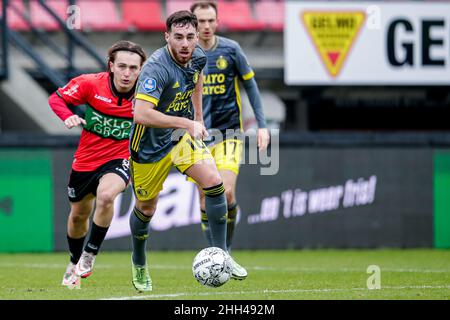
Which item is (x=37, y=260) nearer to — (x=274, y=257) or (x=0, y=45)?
(x=274, y=257)

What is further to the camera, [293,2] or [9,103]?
[293,2]

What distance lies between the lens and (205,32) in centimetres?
955

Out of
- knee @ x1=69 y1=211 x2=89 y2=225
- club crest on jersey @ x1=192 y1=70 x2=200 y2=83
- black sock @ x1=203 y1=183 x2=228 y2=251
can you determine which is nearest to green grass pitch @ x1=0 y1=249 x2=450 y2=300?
black sock @ x1=203 y1=183 x2=228 y2=251

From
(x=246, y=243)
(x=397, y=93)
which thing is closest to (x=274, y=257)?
(x=246, y=243)

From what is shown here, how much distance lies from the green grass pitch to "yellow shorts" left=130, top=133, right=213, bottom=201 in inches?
32.0

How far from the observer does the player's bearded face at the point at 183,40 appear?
301 inches

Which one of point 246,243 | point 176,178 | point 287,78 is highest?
point 287,78

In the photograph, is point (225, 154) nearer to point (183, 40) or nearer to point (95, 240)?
point (95, 240)

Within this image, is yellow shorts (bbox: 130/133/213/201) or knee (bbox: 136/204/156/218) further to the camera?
knee (bbox: 136/204/156/218)

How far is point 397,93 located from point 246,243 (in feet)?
28.2

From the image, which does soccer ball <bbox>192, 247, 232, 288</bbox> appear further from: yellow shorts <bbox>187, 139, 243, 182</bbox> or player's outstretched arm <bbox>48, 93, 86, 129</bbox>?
yellow shorts <bbox>187, 139, 243, 182</bbox>

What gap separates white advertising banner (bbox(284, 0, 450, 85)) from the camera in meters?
18.0

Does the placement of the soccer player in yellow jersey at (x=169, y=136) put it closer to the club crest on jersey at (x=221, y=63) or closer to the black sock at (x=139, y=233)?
the black sock at (x=139, y=233)

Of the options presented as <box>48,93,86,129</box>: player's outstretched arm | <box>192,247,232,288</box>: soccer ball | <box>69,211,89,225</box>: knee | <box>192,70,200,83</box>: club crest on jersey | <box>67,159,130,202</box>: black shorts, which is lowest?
<box>192,247,232,288</box>: soccer ball
